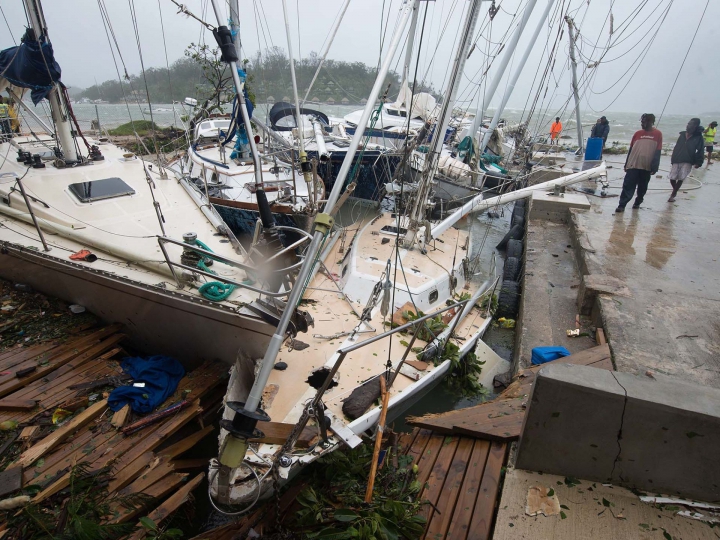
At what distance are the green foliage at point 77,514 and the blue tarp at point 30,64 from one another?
6.28 meters

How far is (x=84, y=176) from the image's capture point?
23.4 feet

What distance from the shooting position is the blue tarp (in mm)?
6352

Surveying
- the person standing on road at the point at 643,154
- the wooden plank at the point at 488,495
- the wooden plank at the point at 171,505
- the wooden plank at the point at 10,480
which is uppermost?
the person standing on road at the point at 643,154

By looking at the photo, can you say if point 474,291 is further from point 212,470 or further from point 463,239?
point 212,470

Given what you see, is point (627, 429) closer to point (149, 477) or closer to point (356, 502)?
point (356, 502)

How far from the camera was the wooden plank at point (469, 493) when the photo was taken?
9.50 feet

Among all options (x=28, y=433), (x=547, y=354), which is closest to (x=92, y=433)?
(x=28, y=433)

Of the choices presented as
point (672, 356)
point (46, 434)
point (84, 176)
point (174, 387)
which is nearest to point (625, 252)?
point (672, 356)

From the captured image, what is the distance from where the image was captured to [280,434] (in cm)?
355

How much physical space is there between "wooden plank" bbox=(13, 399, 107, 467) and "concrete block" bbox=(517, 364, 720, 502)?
4.42 m

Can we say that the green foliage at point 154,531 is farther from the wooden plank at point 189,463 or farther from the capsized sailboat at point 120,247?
the capsized sailboat at point 120,247

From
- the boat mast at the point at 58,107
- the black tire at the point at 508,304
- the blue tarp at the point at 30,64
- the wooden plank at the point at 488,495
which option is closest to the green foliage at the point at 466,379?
the wooden plank at the point at 488,495

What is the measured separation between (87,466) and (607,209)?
1089 cm

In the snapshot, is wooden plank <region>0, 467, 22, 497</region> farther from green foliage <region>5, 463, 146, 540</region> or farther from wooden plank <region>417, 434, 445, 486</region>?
wooden plank <region>417, 434, 445, 486</region>
